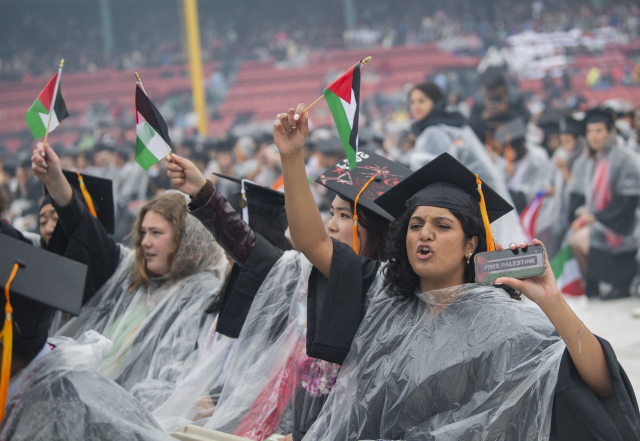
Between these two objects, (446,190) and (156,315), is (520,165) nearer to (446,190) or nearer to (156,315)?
(156,315)

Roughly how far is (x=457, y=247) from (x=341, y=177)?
0.73m

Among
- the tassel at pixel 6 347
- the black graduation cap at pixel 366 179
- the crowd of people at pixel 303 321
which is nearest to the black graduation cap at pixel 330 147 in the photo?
the crowd of people at pixel 303 321

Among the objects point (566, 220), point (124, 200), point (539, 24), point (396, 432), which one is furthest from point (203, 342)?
point (539, 24)

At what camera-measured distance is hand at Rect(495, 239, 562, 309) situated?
5.33 feet

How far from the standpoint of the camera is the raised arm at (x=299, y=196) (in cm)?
187

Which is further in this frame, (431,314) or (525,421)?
(431,314)

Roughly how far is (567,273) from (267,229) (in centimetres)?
425

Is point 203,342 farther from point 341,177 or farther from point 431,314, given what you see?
point 431,314

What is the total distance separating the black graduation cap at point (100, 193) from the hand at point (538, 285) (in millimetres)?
2321

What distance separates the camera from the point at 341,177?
246 cm

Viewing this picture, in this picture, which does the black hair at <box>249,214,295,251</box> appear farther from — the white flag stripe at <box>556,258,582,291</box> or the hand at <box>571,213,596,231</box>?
the hand at <box>571,213,596,231</box>

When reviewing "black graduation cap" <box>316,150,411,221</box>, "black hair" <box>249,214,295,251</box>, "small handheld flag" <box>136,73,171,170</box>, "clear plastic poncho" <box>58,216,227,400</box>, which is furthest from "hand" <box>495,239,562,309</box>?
"clear plastic poncho" <box>58,216,227,400</box>

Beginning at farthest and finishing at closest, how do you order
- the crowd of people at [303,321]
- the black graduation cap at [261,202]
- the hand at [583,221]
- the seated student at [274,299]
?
the hand at [583,221], the black graduation cap at [261,202], the seated student at [274,299], the crowd of people at [303,321]

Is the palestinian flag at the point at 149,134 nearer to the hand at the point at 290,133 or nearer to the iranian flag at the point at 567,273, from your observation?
the hand at the point at 290,133
